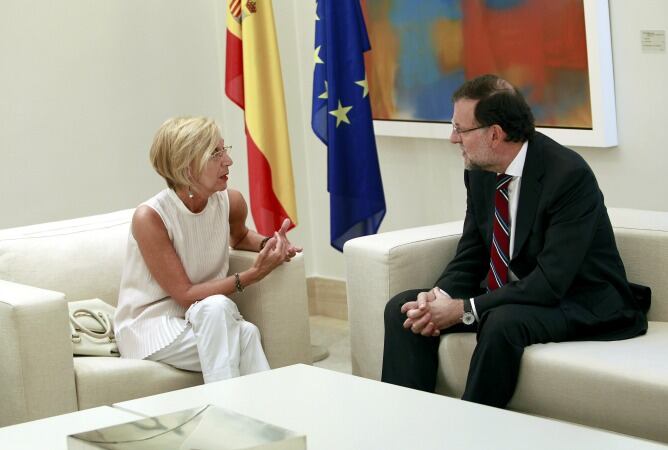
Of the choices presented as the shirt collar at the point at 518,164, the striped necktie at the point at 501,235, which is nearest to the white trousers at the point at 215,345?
the striped necktie at the point at 501,235

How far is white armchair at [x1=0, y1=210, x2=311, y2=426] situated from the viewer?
3650 millimetres

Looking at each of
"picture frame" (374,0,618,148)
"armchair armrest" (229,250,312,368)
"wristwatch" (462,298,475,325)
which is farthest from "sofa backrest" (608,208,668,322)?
"armchair armrest" (229,250,312,368)

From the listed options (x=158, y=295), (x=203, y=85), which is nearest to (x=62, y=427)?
(x=158, y=295)

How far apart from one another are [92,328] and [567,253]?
1736 mm

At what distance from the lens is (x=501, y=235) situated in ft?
12.6

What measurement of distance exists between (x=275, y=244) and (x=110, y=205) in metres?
2.00

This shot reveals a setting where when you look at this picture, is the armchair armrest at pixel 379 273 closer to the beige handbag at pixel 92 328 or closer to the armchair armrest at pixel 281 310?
the armchair armrest at pixel 281 310

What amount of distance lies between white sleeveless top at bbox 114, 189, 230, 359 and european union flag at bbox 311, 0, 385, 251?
1.27 m

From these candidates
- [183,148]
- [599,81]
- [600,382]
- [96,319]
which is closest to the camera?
[600,382]

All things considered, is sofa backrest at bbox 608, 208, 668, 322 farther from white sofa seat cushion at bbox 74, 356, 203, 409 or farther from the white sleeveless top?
white sofa seat cushion at bbox 74, 356, 203, 409

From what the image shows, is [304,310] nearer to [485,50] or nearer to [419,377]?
[419,377]

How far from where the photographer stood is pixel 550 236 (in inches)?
144

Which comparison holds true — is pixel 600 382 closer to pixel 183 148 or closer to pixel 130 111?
pixel 183 148

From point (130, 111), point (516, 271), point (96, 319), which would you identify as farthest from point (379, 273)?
point (130, 111)
